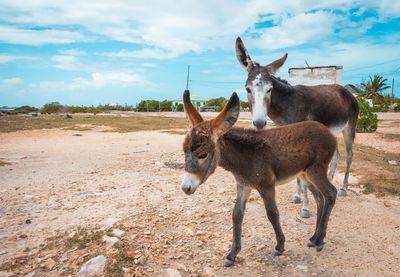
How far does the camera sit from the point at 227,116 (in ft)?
14.0

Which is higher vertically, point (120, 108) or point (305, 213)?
point (120, 108)

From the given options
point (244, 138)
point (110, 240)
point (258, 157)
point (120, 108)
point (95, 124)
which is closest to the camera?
point (258, 157)

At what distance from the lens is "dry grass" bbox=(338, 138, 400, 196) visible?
8.12 m

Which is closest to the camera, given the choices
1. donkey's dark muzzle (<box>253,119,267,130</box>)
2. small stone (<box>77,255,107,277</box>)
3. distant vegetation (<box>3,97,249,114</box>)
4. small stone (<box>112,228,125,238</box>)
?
small stone (<box>77,255,107,277</box>)

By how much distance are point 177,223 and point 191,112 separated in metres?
2.53

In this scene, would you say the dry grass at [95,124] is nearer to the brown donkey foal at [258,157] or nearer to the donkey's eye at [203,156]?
the brown donkey foal at [258,157]

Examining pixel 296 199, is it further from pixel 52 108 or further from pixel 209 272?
pixel 52 108

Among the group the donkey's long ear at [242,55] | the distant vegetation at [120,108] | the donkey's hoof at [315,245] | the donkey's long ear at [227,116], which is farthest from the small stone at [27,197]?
the distant vegetation at [120,108]

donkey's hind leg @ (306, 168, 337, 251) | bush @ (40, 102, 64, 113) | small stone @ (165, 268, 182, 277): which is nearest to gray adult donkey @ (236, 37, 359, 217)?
donkey's hind leg @ (306, 168, 337, 251)

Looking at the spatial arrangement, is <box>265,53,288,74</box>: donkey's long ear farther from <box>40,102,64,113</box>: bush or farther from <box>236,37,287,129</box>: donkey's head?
<box>40,102,64,113</box>: bush

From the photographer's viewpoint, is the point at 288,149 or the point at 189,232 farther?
the point at 189,232

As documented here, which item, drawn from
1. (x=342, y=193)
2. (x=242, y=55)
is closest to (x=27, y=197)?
(x=242, y=55)

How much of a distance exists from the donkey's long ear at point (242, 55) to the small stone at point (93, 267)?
4.73 meters

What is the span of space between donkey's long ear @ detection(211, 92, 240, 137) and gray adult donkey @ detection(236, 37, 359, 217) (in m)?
1.77
